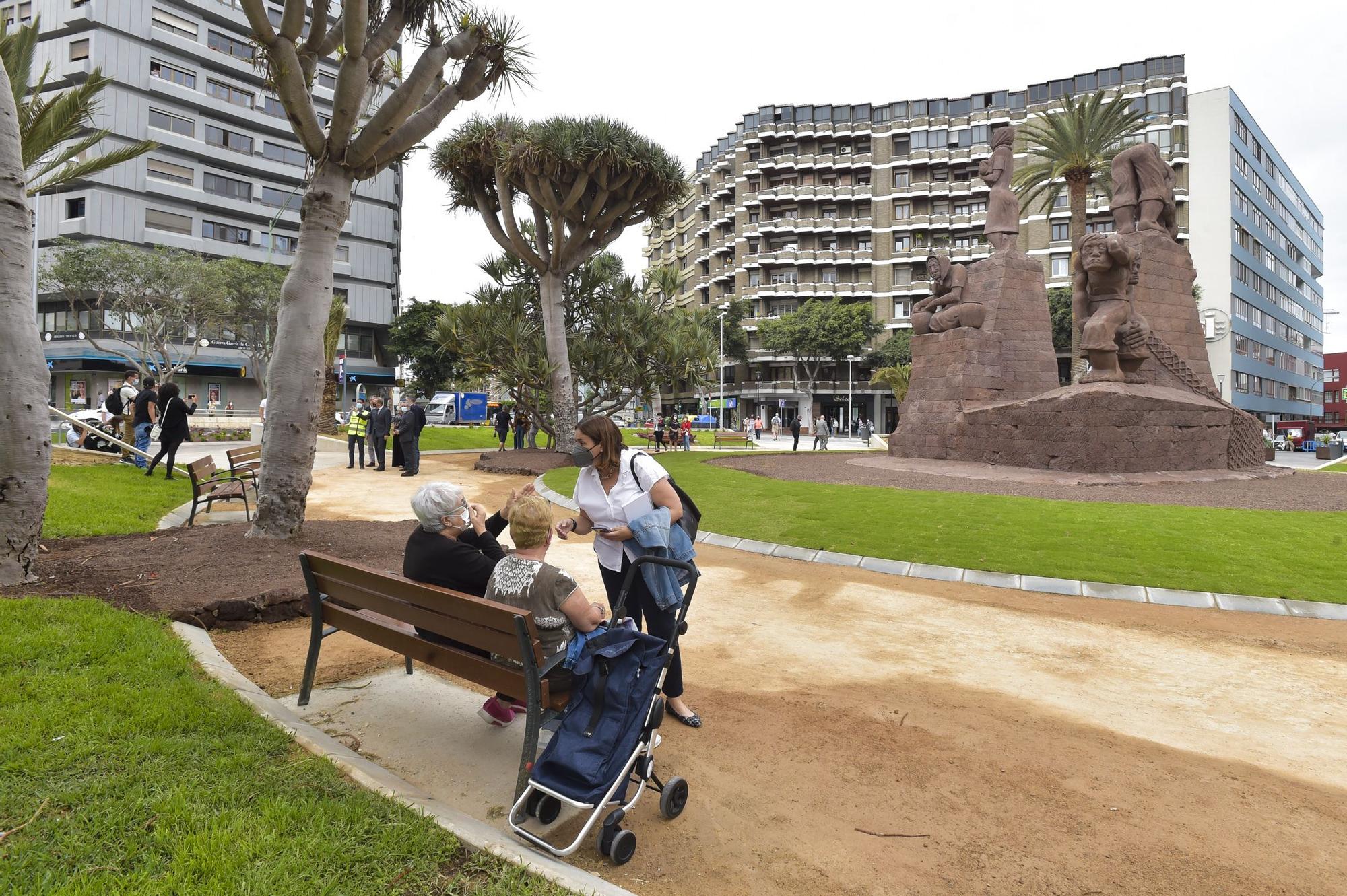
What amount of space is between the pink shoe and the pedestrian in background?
1327 centimetres

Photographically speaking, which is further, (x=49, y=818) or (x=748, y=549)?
(x=748, y=549)

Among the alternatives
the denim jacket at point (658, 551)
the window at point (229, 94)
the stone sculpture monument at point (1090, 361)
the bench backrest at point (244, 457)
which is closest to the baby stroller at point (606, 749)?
the denim jacket at point (658, 551)

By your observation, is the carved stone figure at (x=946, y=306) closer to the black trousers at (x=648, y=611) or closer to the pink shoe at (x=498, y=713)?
the black trousers at (x=648, y=611)

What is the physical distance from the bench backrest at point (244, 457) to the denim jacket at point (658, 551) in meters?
7.36

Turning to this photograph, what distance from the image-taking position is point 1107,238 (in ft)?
50.5

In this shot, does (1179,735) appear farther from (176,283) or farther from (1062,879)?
(176,283)

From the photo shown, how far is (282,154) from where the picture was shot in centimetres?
5653

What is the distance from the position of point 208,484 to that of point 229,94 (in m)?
57.4

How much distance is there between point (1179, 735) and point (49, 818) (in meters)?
5.05

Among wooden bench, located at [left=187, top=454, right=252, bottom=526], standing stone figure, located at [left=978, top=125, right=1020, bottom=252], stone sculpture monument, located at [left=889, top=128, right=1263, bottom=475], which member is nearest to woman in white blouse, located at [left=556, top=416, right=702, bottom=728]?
wooden bench, located at [left=187, top=454, right=252, bottom=526]

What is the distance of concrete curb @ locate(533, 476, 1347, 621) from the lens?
6344 millimetres

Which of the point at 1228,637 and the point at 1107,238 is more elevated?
the point at 1107,238

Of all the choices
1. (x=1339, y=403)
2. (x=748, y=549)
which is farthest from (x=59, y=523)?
(x=1339, y=403)

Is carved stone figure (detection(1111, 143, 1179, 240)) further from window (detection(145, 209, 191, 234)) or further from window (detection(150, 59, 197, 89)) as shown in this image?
window (detection(150, 59, 197, 89))
